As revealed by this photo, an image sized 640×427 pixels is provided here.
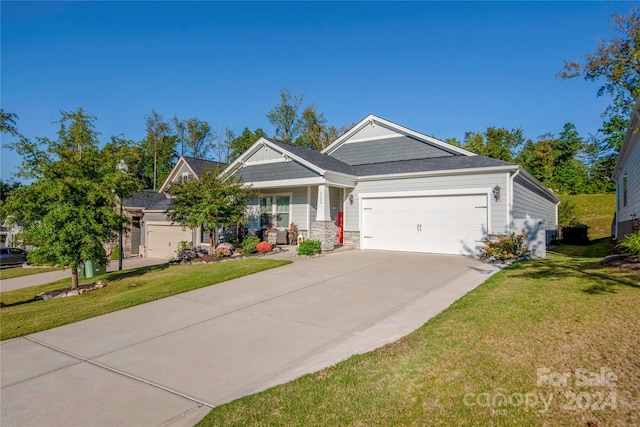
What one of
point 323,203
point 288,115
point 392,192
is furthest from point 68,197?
point 288,115

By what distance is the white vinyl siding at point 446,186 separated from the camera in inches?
467

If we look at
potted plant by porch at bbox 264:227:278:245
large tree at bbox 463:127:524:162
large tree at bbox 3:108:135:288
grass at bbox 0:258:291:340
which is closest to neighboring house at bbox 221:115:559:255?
potted plant by porch at bbox 264:227:278:245

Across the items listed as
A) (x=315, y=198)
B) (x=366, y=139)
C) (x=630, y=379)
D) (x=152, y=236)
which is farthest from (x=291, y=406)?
(x=152, y=236)

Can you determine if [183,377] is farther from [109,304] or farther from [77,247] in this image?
[77,247]

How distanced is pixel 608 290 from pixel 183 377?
687 centimetres

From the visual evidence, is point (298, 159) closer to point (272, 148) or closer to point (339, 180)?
point (272, 148)

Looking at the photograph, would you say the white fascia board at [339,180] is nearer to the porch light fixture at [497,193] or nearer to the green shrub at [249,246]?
the green shrub at [249,246]

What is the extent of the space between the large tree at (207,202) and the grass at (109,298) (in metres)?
2.03

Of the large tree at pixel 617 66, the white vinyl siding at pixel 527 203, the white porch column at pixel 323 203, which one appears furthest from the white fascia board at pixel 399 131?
the large tree at pixel 617 66

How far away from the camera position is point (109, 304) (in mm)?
7730

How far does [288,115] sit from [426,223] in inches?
1304

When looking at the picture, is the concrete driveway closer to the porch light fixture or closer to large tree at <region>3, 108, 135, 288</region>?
large tree at <region>3, 108, 135, 288</region>

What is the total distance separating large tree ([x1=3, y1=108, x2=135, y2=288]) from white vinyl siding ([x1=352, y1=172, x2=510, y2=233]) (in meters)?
8.76

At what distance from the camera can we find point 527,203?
14.5 metres
